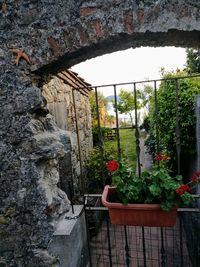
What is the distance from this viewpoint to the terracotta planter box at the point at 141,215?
70.4 inches

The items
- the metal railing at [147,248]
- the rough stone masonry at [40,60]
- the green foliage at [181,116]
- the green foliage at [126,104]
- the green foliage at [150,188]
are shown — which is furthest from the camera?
the green foliage at [126,104]

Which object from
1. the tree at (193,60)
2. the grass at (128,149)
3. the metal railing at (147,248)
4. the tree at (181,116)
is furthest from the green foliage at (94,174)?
the tree at (193,60)

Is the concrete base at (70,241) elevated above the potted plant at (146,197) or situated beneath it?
situated beneath

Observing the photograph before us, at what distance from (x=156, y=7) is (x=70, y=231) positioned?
1.72 meters

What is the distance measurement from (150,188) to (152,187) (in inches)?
0.7

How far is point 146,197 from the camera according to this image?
6.12ft

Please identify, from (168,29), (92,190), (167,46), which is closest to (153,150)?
(92,190)

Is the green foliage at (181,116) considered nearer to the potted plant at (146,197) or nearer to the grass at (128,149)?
the grass at (128,149)

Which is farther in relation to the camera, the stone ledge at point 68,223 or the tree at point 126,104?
the tree at point 126,104

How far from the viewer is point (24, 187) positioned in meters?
1.86

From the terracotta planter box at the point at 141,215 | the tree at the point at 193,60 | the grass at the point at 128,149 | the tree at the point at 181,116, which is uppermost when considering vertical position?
the tree at the point at 193,60

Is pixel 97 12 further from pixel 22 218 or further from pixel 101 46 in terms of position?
pixel 22 218

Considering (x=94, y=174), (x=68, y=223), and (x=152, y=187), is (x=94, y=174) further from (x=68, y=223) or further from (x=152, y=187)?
(x=152, y=187)

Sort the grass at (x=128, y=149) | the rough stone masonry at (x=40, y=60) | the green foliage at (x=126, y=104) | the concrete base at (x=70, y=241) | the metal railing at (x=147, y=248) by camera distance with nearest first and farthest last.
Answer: the rough stone masonry at (x=40, y=60) → the concrete base at (x=70, y=241) → the metal railing at (x=147, y=248) → the grass at (x=128, y=149) → the green foliage at (x=126, y=104)
